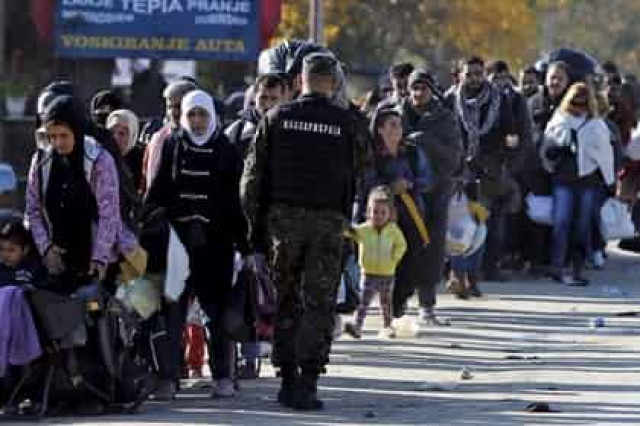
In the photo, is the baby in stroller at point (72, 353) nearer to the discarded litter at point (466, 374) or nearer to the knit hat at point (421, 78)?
the discarded litter at point (466, 374)

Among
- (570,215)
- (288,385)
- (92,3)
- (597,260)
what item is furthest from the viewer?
(92,3)

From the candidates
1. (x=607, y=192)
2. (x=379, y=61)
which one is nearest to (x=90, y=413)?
(x=607, y=192)

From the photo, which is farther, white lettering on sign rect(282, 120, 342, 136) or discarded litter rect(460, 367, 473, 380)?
discarded litter rect(460, 367, 473, 380)

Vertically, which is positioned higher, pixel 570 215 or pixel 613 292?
pixel 570 215

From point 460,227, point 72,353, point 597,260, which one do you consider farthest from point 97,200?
point 597,260

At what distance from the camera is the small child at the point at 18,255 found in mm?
13109

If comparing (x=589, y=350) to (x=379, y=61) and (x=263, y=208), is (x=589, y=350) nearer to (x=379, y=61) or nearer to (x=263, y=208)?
(x=263, y=208)

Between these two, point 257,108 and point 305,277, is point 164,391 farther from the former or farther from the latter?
point 257,108

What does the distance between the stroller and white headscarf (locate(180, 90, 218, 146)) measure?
48.2 inches

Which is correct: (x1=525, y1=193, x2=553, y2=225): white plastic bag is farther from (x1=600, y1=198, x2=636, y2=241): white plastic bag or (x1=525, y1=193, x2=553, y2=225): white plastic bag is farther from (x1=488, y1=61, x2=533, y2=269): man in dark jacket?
(x1=600, y1=198, x2=636, y2=241): white plastic bag

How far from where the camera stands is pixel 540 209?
74.1ft

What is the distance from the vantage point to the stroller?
12.8 metres

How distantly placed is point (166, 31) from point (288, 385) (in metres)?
14.1

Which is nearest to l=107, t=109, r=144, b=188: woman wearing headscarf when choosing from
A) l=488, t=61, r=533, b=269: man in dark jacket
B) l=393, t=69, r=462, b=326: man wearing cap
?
l=393, t=69, r=462, b=326: man wearing cap
